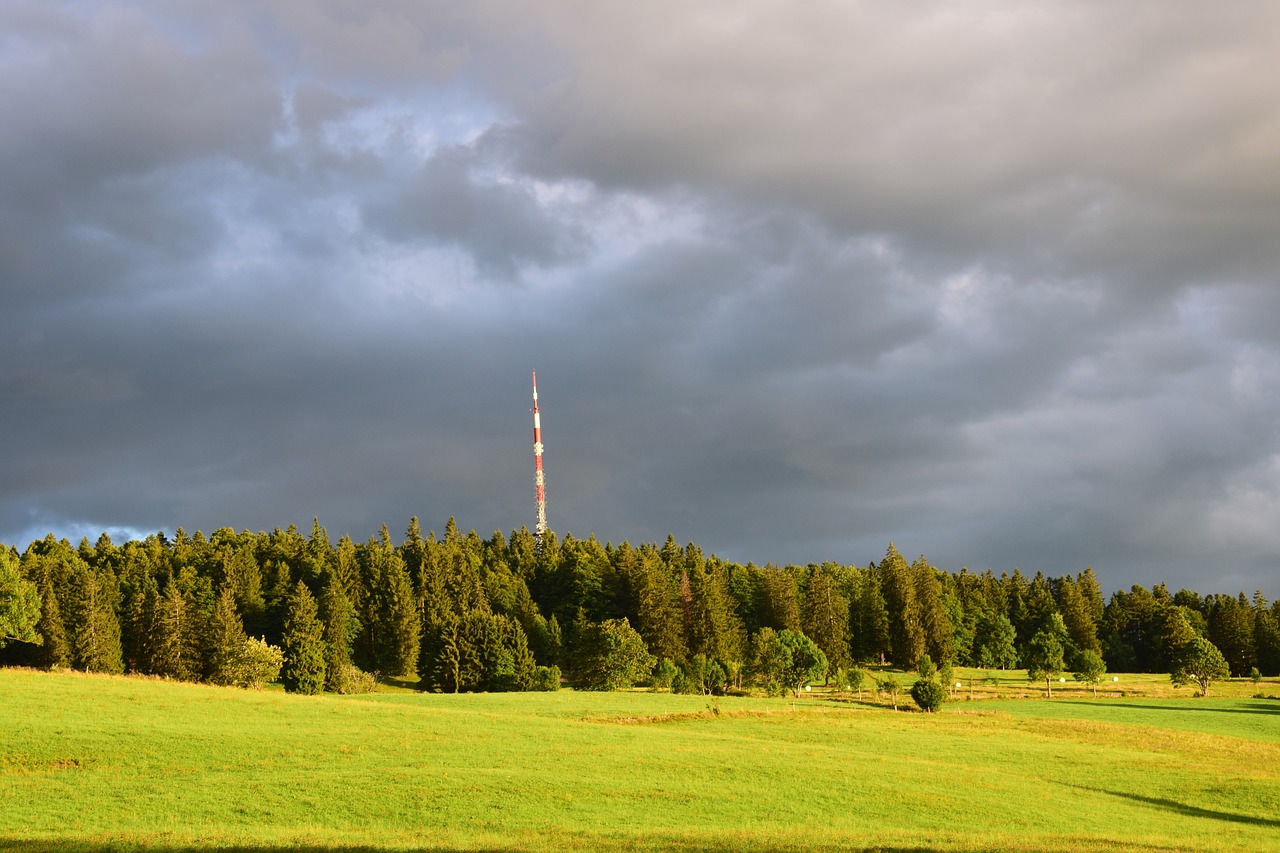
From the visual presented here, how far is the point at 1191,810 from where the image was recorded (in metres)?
54.2

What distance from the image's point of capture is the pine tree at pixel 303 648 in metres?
130

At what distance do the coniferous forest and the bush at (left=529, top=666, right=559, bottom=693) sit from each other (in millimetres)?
451

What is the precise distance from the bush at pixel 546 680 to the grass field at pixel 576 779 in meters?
40.0

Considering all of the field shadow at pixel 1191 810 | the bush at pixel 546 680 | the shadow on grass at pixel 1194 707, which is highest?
the bush at pixel 546 680

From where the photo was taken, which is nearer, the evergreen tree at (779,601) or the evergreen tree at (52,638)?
the evergreen tree at (52,638)

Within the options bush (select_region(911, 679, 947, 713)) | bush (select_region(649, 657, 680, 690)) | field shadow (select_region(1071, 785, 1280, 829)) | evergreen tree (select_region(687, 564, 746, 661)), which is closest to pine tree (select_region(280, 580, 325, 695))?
bush (select_region(649, 657, 680, 690))

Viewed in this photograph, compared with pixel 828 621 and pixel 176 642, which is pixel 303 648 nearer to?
pixel 176 642

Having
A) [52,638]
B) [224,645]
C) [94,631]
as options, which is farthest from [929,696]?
[52,638]

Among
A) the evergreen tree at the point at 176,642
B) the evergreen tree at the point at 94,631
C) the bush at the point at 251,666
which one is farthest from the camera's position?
the evergreen tree at the point at 176,642

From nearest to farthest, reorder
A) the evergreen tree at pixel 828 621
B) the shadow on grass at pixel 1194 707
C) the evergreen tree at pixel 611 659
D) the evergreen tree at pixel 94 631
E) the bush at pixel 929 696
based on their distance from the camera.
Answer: the bush at pixel 929 696 < the shadow on grass at pixel 1194 707 < the evergreen tree at pixel 94 631 < the evergreen tree at pixel 611 659 < the evergreen tree at pixel 828 621

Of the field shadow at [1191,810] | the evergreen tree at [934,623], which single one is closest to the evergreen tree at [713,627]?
the evergreen tree at [934,623]

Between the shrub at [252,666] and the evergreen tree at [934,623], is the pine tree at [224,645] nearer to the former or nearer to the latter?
the shrub at [252,666]

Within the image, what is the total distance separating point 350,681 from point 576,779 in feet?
277

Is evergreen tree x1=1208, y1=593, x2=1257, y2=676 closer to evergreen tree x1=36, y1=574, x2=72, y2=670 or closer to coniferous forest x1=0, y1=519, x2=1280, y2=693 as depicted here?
coniferous forest x1=0, y1=519, x2=1280, y2=693
